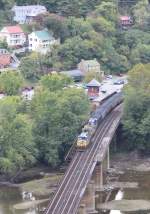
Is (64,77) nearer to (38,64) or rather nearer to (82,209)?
(38,64)

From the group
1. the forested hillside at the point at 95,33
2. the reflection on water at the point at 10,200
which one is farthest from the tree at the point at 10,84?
the reflection on water at the point at 10,200

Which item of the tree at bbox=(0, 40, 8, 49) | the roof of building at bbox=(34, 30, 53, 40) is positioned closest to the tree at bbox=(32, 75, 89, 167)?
the tree at bbox=(0, 40, 8, 49)

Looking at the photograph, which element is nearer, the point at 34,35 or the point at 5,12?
the point at 34,35

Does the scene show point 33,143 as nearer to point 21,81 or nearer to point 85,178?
point 85,178

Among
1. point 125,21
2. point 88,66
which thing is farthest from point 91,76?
point 125,21

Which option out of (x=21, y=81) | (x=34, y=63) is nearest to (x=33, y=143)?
(x=21, y=81)

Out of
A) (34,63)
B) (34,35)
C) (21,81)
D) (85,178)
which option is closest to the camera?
(85,178)

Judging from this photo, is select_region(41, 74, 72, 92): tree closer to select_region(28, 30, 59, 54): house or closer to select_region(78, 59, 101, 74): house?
select_region(78, 59, 101, 74): house
